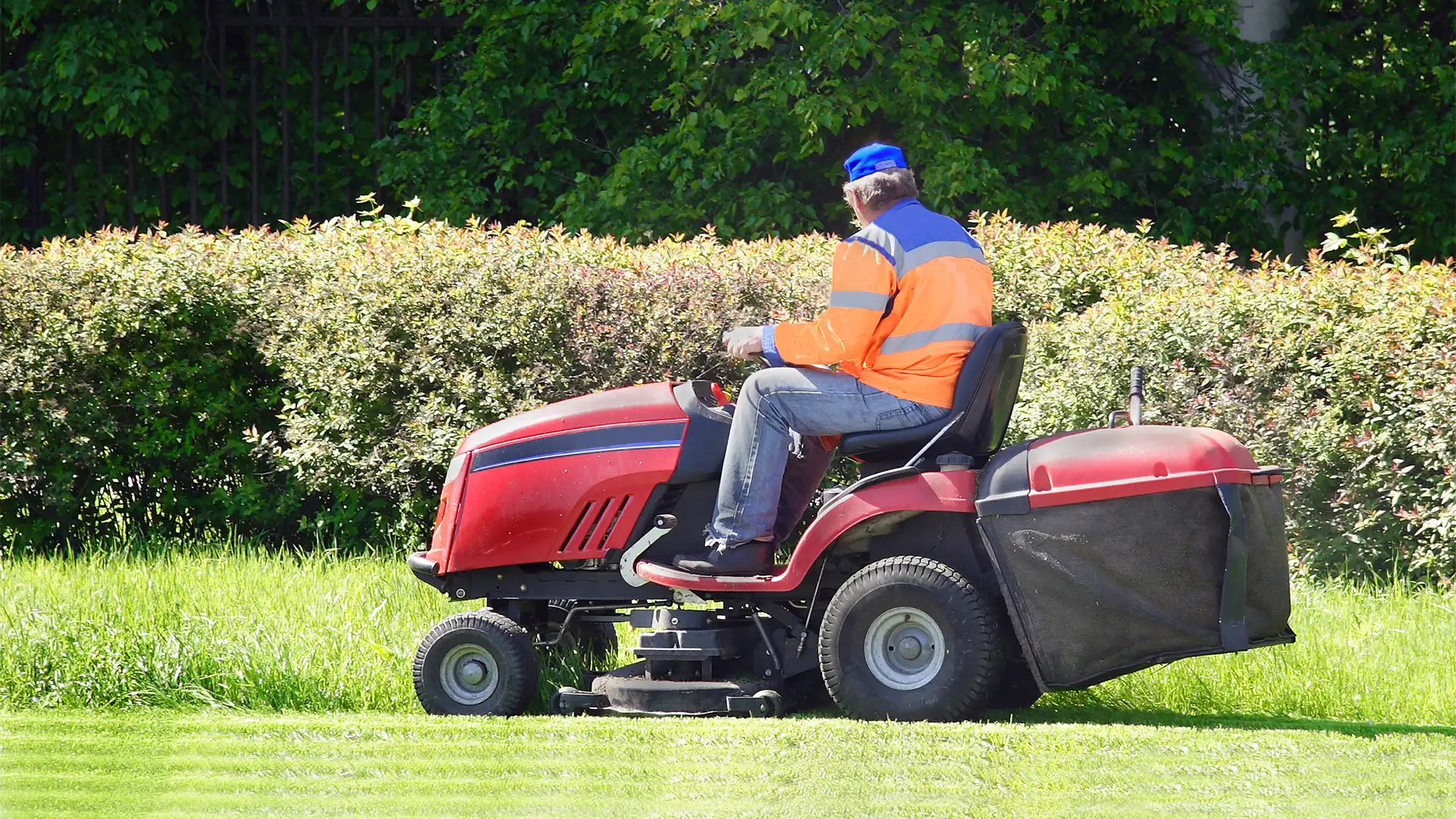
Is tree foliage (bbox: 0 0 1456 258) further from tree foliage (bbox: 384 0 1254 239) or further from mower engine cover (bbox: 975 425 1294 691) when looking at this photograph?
mower engine cover (bbox: 975 425 1294 691)

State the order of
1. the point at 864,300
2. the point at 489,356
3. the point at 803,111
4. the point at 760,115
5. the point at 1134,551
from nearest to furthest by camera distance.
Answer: the point at 1134,551, the point at 864,300, the point at 489,356, the point at 803,111, the point at 760,115

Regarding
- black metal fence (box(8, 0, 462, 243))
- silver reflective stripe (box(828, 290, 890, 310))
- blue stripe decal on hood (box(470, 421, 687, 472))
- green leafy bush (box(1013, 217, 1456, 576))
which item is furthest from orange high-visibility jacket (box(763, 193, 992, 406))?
black metal fence (box(8, 0, 462, 243))

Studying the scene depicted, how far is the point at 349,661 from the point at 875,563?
6.14ft

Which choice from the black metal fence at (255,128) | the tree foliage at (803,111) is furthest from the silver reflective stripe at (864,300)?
the black metal fence at (255,128)

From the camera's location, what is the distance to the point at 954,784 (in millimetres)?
4180

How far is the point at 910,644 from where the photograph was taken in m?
4.73

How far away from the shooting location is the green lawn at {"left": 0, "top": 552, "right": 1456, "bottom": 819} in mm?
4133

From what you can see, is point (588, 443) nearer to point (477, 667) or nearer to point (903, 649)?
point (477, 667)

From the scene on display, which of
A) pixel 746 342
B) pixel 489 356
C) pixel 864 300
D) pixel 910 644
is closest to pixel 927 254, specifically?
pixel 864 300

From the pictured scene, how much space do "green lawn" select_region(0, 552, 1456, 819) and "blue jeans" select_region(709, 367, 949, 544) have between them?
60 centimetres

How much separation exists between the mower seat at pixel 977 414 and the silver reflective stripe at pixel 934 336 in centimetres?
6

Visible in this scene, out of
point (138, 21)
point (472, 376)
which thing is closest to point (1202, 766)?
point (472, 376)

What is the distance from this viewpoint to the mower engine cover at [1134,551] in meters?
4.45

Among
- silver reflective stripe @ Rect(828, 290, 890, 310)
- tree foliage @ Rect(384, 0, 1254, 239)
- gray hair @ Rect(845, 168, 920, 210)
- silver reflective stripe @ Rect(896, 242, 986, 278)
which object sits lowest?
silver reflective stripe @ Rect(828, 290, 890, 310)
